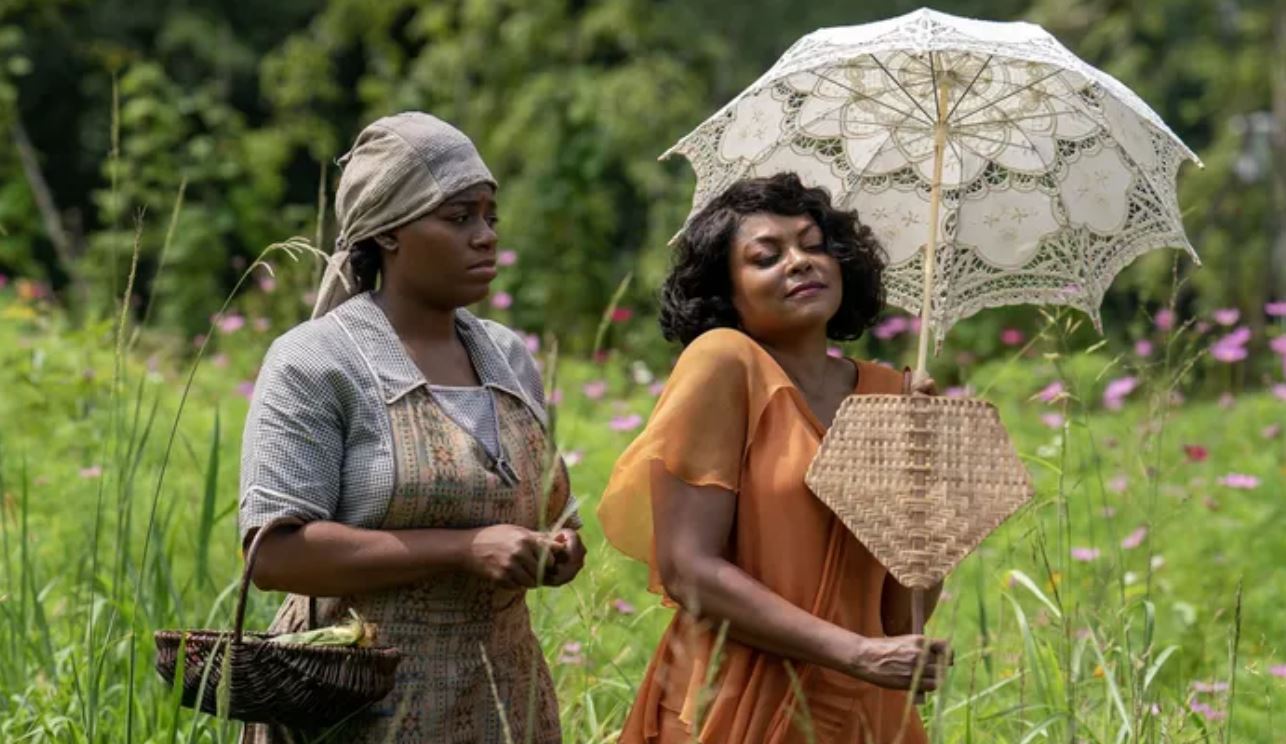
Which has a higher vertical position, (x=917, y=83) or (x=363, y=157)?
(x=917, y=83)

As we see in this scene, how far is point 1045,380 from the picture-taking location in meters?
7.70

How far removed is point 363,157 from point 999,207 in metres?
1.02

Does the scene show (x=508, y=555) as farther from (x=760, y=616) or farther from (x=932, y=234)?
(x=932, y=234)

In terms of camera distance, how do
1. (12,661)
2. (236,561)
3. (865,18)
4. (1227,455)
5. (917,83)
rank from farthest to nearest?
1. (865,18)
2. (1227,455)
3. (236,561)
4. (12,661)
5. (917,83)

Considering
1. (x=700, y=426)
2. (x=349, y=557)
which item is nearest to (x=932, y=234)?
(x=700, y=426)

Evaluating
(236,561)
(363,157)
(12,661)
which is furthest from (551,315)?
(363,157)

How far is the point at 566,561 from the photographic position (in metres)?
2.55

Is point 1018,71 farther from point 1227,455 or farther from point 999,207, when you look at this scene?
point 1227,455

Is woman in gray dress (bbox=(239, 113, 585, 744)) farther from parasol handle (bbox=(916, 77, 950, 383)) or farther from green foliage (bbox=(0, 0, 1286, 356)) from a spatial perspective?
green foliage (bbox=(0, 0, 1286, 356))

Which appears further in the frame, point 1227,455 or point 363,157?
point 1227,455

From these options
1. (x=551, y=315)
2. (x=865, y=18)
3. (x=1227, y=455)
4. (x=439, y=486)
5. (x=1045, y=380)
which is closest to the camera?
(x=439, y=486)

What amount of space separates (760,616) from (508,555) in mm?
335

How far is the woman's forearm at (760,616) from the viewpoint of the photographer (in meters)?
2.48

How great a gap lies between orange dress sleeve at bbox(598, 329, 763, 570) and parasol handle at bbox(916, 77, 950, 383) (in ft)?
0.76
